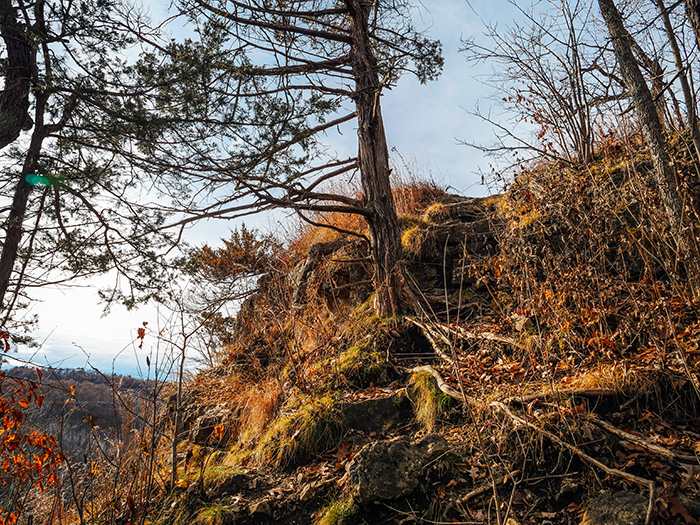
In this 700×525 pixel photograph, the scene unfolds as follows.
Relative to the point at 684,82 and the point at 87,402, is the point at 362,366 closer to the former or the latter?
the point at 87,402

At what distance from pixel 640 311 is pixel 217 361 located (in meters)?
5.84

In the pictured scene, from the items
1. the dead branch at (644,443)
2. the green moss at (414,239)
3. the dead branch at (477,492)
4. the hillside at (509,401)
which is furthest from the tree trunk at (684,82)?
the green moss at (414,239)

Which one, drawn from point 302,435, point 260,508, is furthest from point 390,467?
point 302,435

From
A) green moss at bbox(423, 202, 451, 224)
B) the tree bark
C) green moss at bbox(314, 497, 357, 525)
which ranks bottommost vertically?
green moss at bbox(314, 497, 357, 525)

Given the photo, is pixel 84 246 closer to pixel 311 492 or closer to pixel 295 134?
pixel 295 134

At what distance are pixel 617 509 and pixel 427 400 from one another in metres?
1.69

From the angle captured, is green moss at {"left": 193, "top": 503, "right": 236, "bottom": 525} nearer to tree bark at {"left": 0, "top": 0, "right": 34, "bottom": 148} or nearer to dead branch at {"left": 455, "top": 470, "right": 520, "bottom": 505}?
dead branch at {"left": 455, "top": 470, "right": 520, "bottom": 505}

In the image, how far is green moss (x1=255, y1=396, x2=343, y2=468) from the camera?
12.1 feet

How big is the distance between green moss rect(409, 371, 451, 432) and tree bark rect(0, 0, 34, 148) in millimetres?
5608

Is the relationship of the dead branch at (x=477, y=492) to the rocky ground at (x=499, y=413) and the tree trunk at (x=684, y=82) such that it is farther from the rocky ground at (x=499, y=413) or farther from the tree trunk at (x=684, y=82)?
the tree trunk at (x=684, y=82)

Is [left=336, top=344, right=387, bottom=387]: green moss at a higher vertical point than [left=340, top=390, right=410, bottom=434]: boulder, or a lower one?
higher

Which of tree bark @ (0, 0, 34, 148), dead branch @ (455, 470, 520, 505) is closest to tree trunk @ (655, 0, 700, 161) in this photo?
dead branch @ (455, 470, 520, 505)

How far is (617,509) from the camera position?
6.86ft

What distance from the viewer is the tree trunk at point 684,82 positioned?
3414 millimetres
